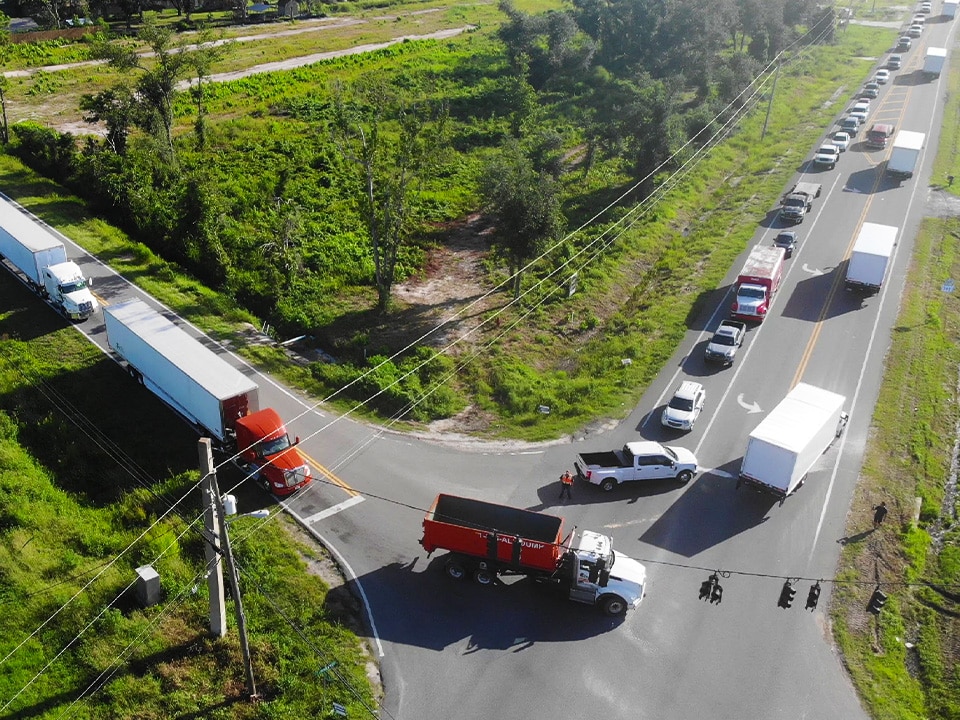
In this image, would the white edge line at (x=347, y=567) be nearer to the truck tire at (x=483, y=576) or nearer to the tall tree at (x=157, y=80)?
the truck tire at (x=483, y=576)

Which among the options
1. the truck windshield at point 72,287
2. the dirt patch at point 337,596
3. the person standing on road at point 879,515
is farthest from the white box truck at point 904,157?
the truck windshield at point 72,287

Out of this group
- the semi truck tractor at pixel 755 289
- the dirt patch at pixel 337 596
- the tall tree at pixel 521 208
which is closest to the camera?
the dirt patch at pixel 337 596

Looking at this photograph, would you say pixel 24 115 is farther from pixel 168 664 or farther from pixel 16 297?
pixel 168 664

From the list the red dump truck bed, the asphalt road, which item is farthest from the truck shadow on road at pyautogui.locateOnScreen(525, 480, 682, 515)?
the red dump truck bed

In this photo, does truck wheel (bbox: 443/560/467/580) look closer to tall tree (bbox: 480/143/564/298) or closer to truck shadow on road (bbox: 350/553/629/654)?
truck shadow on road (bbox: 350/553/629/654)

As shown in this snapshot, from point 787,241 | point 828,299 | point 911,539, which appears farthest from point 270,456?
point 787,241

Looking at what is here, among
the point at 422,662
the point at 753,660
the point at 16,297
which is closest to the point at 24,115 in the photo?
the point at 16,297

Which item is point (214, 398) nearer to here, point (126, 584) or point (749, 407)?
point (126, 584)
